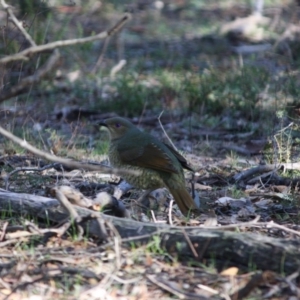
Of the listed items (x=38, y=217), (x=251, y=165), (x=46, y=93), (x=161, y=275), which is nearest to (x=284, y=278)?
(x=161, y=275)

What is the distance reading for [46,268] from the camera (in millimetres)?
4578

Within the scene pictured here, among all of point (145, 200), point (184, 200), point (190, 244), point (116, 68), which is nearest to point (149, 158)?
point (145, 200)

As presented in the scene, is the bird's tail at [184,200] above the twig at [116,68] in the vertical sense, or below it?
above

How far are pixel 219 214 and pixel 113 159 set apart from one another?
3.88ft

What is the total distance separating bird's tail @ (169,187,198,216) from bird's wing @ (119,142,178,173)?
0.76ft

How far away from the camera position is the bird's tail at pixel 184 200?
6145mm

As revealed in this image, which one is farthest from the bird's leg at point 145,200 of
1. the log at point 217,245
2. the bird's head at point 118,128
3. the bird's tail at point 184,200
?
the log at point 217,245

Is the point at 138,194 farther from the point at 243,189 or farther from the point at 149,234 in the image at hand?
the point at 149,234

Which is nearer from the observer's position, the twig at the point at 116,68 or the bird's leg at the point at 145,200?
the bird's leg at the point at 145,200

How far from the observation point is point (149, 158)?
6.71 meters

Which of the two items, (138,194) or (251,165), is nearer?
(138,194)

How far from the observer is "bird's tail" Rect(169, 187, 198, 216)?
614cm

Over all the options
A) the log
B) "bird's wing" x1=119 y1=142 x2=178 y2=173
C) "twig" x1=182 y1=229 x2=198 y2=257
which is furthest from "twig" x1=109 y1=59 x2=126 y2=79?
"twig" x1=182 y1=229 x2=198 y2=257

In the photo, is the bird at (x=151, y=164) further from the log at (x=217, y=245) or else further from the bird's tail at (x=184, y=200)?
the log at (x=217, y=245)
